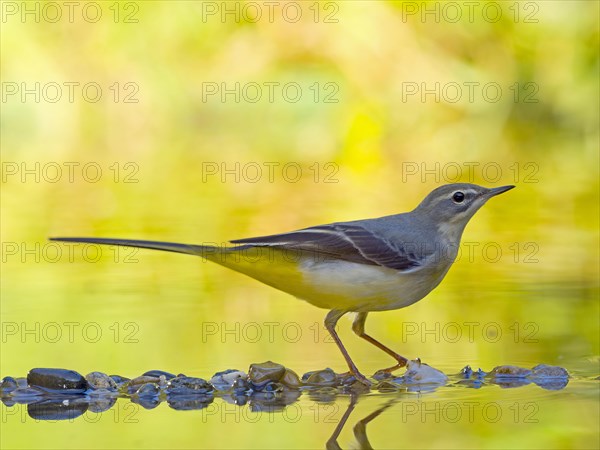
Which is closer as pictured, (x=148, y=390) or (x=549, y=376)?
(x=148, y=390)

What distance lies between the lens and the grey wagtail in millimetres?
6250

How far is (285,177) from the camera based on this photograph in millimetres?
16078

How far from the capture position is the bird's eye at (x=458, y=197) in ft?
22.4

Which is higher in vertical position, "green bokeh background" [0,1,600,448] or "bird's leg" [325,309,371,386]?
"green bokeh background" [0,1,600,448]

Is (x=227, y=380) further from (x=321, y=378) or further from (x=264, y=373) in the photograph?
(x=321, y=378)

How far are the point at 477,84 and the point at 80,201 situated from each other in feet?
22.9

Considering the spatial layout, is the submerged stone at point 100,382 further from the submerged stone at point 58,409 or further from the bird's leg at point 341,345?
the bird's leg at point 341,345

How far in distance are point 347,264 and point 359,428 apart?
152 cm

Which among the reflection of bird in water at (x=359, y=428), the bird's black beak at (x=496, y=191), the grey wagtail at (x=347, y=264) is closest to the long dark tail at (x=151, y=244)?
the grey wagtail at (x=347, y=264)

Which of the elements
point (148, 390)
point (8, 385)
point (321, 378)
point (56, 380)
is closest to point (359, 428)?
point (321, 378)

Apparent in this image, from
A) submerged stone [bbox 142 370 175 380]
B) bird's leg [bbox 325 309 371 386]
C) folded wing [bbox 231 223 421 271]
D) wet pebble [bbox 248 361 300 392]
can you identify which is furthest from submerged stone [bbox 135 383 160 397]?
bird's leg [bbox 325 309 371 386]

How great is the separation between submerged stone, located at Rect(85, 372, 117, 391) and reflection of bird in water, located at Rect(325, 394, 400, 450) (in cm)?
115

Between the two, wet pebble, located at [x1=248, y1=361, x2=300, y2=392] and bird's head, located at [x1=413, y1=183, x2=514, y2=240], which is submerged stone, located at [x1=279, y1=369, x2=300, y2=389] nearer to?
wet pebble, located at [x1=248, y1=361, x2=300, y2=392]

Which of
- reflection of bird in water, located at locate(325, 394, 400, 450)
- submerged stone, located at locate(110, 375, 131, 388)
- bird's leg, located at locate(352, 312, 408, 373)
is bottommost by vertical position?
reflection of bird in water, located at locate(325, 394, 400, 450)
